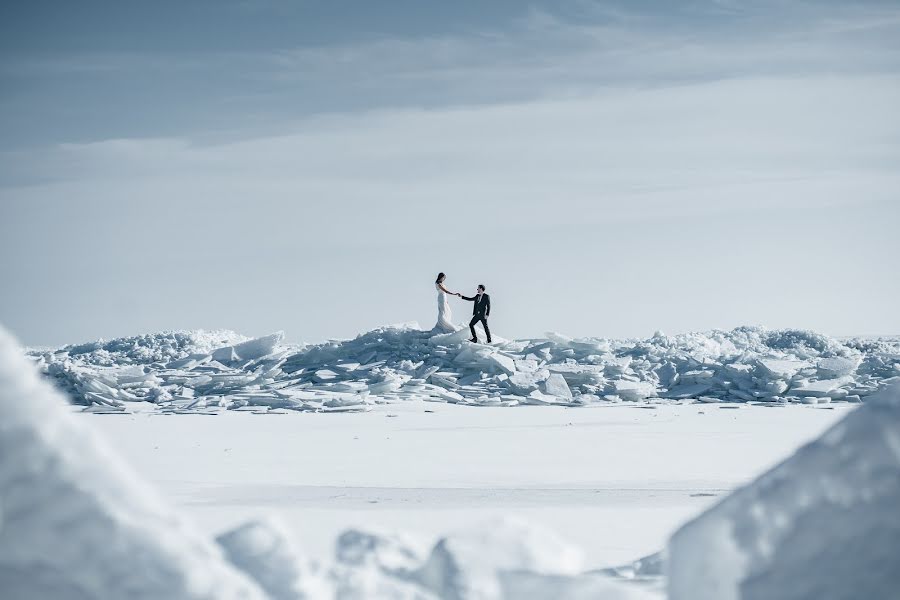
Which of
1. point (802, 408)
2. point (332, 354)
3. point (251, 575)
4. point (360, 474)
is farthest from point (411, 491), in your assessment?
point (332, 354)

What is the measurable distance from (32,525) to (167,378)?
15415 millimetres

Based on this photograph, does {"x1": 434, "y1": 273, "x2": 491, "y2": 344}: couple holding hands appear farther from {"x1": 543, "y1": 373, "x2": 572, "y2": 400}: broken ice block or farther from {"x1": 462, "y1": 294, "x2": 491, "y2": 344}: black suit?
{"x1": 543, "y1": 373, "x2": 572, "y2": 400}: broken ice block

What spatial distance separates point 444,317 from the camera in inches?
679

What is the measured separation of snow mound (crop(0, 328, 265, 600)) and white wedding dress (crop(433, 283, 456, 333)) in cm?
1516

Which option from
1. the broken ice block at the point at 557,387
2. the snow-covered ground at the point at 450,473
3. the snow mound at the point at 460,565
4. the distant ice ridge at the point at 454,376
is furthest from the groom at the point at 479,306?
the snow mound at the point at 460,565

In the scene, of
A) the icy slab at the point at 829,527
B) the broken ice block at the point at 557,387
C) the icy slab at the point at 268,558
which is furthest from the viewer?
the broken ice block at the point at 557,387

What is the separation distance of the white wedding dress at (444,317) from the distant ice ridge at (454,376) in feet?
1.06

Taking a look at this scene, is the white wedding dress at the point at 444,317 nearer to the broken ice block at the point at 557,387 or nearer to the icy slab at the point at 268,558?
the broken ice block at the point at 557,387

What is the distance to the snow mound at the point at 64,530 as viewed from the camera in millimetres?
1843

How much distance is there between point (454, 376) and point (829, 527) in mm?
13553

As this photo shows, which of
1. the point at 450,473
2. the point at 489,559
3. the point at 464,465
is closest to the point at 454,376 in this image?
the point at 464,465

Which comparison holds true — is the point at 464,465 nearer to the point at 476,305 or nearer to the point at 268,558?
the point at 268,558

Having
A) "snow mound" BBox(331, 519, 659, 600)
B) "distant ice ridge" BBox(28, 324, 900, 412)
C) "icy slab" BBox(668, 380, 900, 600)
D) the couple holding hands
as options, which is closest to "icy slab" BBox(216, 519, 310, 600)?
"snow mound" BBox(331, 519, 659, 600)

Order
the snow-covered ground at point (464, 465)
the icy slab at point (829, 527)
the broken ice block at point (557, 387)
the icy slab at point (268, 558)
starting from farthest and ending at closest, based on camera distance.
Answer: the broken ice block at point (557, 387), the snow-covered ground at point (464, 465), the icy slab at point (268, 558), the icy slab at point (829, 527)
